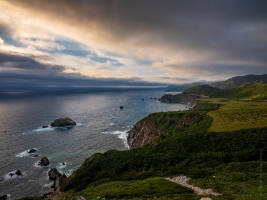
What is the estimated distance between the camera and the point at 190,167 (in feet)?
110

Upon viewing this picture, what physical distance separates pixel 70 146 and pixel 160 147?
56.1m

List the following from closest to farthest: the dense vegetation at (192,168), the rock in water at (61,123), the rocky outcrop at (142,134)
A: 1. the dense vegetation at (192,168)
2. the rocky outcrop at (142,134)
3. the rock in water at (61,123)

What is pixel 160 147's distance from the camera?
4625cm

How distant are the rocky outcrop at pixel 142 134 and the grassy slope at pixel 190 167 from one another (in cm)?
3109

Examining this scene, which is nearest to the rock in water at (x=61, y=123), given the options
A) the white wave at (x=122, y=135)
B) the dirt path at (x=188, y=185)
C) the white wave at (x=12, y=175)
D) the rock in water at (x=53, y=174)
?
the white wave at (x=122, y=135)

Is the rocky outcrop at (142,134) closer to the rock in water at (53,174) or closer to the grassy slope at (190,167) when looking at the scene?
the grassy slope at (190,167)

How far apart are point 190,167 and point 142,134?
180 ft

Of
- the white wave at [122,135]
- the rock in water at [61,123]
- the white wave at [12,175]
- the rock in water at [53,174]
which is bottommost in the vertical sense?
the white wave at [12,175]

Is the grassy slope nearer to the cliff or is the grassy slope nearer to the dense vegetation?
the dense vegetation

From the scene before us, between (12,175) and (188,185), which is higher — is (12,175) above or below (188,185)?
below

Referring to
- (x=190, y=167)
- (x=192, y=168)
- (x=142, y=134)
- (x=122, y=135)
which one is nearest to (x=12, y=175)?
(x=142, y=134)

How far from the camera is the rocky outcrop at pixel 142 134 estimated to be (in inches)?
3174

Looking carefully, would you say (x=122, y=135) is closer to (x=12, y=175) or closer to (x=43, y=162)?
(x=43, y=162)

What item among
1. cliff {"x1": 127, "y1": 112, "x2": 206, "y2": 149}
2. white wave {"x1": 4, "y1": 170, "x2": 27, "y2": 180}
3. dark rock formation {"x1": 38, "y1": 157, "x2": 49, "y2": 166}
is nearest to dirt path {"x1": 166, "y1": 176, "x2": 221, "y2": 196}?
cliff {"x1": 127, "y1": 112, "x2": 206, "y2": 149}
